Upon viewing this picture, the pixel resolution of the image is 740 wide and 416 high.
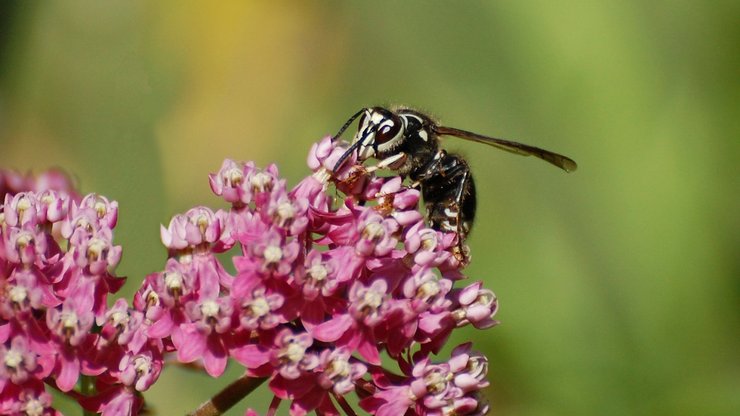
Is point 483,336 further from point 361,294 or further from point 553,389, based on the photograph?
point 361,294

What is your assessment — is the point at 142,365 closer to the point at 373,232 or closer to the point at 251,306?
the point at 251,306

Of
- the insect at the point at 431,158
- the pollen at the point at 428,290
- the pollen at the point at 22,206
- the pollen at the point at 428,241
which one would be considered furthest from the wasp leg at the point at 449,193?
the pollen at the point at 22,206

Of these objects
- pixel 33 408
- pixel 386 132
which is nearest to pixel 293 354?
pixel 33 408

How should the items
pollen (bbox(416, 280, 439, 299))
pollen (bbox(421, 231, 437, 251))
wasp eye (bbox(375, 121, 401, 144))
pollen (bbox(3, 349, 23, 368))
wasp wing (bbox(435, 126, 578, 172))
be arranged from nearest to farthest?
pollen (bbox(3, 349, 23, 368)) < pollen (bbox(416, 280, 439, 299)) < pollen (bbox(421, 231, 437, 251)) < wasp eye (bbox(375, 121, 401, 144)) < wasp wing (bbox(435, 126, 578, 172))

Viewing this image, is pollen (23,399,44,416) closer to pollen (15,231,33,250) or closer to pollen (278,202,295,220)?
pollen (15,231,33,250)

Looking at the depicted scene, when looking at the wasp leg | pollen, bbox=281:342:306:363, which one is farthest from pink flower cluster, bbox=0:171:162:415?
the wasp leg

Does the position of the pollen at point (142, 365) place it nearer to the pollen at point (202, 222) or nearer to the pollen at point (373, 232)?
the pollen at point (202, 222)

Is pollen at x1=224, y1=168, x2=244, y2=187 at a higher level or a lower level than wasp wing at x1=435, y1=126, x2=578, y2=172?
lower
